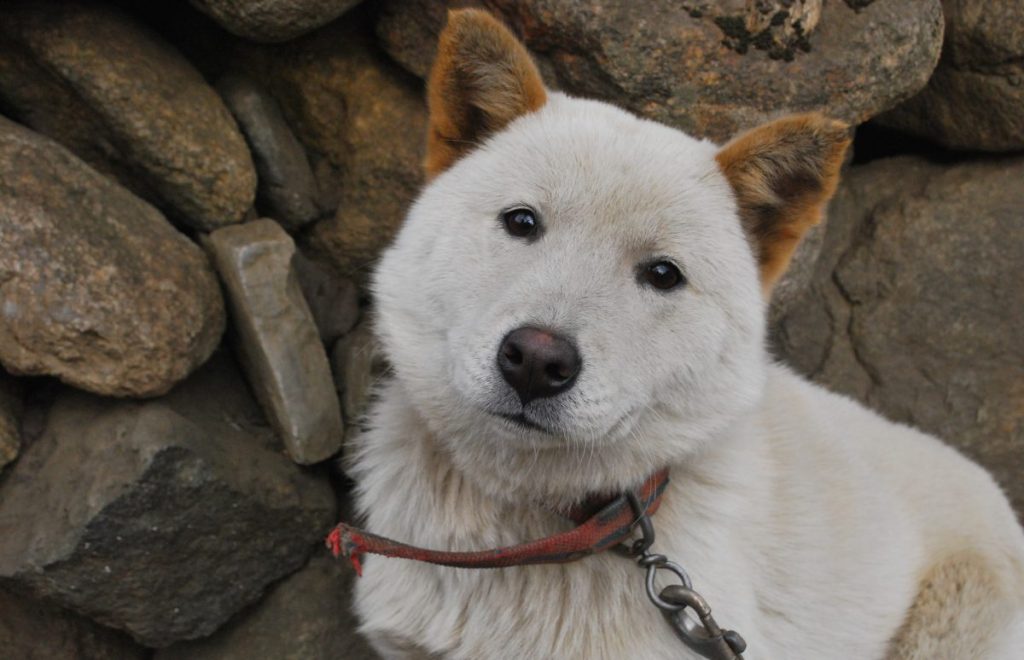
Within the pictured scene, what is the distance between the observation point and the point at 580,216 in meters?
2.58

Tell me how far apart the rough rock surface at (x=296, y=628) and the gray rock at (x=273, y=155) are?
Result: 1726 millimetres

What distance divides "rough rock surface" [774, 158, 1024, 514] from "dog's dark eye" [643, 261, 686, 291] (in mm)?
2329

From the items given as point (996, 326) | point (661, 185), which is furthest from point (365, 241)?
point (996, 326)

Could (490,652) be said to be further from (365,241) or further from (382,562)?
(365,241)

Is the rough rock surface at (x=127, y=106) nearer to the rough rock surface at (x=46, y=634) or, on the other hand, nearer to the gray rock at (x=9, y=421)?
the gray rock at (x=9, y=421)

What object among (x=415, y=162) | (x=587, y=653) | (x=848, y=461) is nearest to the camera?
(x=587, y=653)

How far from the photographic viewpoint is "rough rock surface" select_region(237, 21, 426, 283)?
13.8ft

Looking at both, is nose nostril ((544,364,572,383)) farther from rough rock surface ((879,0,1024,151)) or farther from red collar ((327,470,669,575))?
rough rock surface ((879,0,1024,151))

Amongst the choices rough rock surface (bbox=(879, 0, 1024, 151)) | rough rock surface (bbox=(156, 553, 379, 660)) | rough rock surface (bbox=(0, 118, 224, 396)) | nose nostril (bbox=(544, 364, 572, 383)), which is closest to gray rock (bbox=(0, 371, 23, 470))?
rough rock surface (bbox=(0, 118, 224, 396))

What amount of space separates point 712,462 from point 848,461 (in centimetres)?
77

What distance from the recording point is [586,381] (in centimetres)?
229

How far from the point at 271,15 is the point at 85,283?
1.33 metres

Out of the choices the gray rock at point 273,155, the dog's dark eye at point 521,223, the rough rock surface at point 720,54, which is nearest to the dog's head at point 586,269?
the dog's dark eye at point 521,223

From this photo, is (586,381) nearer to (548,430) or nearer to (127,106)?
(548,430)
